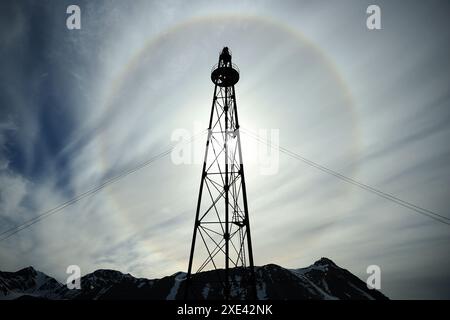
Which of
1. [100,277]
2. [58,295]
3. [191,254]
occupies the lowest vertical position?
[58,295]

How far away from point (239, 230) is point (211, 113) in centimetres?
707

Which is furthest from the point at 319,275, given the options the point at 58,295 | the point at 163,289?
the point at 58,295
